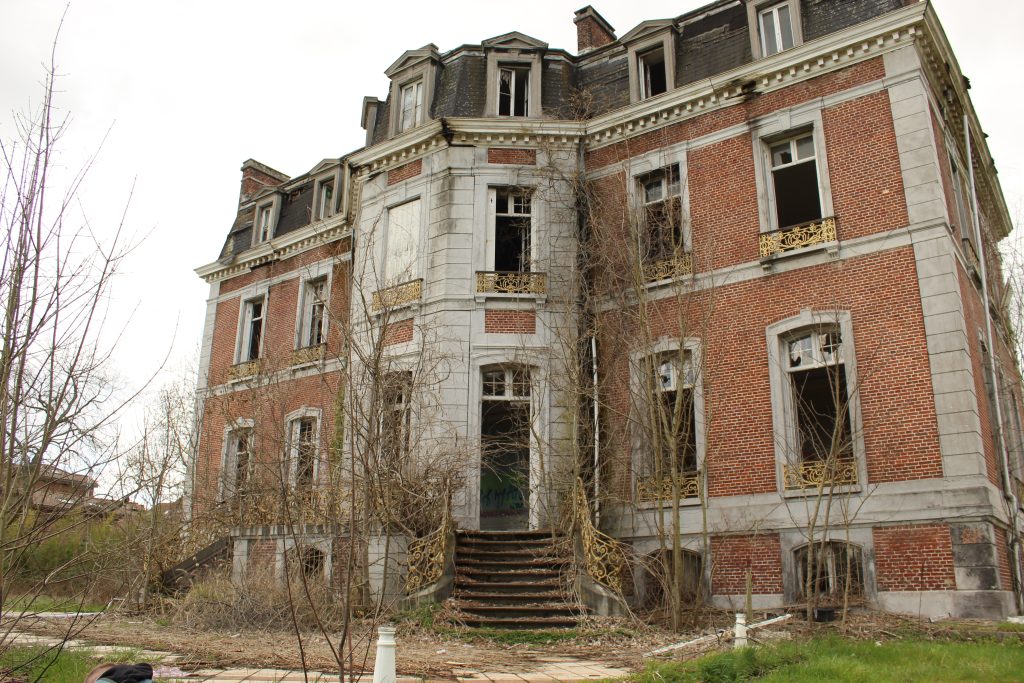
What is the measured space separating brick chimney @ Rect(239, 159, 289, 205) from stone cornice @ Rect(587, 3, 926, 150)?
42.0 ft

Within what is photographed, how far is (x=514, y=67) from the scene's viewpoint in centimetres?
1712

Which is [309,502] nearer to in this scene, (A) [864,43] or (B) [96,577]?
(B) [96,577]

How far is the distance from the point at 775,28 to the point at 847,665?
11431mm

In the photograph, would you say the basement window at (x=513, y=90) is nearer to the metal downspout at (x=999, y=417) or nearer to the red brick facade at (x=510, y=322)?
the red brick facade at (x=510, y=322)

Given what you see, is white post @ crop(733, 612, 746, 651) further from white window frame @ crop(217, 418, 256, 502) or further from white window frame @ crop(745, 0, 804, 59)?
white window frame @ crop(217, 418, 256, 502)

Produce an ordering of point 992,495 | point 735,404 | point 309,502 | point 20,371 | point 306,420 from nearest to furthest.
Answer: point 20,371, point 992,495, point 735,404, point 309,502, point 306,420

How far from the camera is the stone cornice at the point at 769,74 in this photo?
1303 centimetres

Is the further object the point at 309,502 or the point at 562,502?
the point at 309,502

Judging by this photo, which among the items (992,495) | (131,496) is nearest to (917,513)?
(992,495)

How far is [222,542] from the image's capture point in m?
15.8

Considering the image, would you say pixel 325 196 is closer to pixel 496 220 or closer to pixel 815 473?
pixel 496 220

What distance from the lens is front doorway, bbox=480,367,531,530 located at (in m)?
14.5

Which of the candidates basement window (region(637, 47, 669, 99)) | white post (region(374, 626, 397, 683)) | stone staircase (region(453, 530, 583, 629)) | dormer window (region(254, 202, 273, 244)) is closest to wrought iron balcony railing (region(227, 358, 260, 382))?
dormer window (region(254, 202, 273, 244))

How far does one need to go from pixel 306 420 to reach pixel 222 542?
13.8ft
